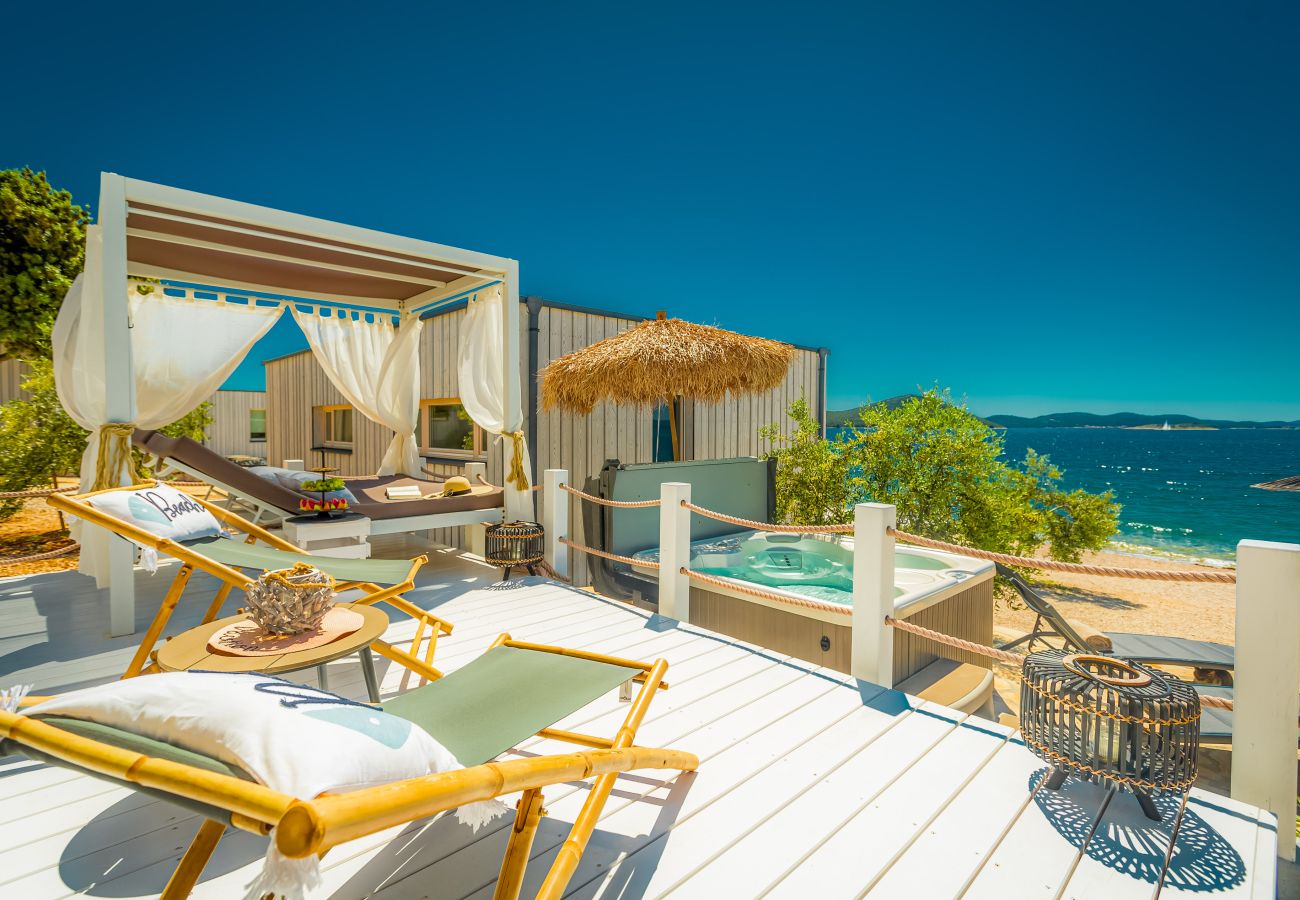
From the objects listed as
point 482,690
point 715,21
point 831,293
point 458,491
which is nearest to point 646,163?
point 715,21

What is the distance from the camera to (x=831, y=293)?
34.5 meters

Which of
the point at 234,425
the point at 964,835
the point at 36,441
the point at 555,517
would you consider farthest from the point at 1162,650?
the point at 234,425

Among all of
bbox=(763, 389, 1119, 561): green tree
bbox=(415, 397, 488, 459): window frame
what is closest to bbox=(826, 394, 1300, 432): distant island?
bbox=(763, 389, 1119, 561): green tree

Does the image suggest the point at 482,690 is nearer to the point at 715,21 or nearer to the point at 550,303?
the point at 550,303

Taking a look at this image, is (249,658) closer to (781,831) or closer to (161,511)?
(161,511)

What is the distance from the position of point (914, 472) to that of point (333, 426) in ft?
31.0

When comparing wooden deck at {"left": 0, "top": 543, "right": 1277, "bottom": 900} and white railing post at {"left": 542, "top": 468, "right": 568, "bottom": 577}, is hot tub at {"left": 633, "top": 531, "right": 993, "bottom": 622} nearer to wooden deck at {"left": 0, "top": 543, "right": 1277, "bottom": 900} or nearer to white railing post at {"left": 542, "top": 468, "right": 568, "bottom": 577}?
white railing post at {"left": 542, "top": 468, "right": 568, "bottom": 577}

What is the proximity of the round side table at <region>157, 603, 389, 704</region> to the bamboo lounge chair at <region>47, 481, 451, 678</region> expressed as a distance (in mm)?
144

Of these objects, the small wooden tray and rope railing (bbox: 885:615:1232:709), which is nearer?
the small wooden tray

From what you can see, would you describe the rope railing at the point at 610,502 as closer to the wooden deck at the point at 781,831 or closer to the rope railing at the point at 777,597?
the rope railing at the point at 777,597

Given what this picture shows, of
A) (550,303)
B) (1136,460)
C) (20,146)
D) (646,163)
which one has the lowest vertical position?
(1136,460)

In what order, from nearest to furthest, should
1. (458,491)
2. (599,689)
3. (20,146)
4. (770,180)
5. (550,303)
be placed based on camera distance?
(599,689) → (458,491) → (550,303) → (20,146) → (770,180)

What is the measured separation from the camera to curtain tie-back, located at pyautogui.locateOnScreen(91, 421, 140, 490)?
143 inches

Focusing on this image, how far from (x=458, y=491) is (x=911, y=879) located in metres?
4.79
